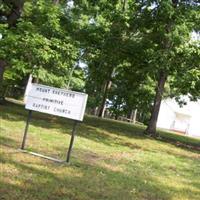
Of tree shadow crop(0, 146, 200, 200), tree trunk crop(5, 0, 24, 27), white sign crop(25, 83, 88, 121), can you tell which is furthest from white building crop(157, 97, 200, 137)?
white sign crop(25, 83, 88, 121)

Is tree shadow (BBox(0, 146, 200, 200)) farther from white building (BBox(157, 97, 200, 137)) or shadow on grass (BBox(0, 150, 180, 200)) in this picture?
white building (BBox(157, 97, 200, 137))

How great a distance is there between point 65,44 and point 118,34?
13.4 ft

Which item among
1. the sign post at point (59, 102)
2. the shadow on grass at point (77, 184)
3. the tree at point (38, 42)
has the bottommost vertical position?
the shadow on grass at point (77, 184)

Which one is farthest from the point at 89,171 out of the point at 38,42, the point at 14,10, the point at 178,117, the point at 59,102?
the point at 178,117

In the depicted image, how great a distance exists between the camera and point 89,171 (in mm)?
9789

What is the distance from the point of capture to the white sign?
10.2 meters

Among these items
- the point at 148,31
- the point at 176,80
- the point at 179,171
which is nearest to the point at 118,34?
the point at 148,31

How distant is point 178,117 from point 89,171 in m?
42.5

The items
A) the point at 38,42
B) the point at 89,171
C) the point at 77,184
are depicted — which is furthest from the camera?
the point at 38,42

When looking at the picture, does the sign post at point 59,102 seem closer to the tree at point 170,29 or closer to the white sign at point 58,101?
the white sign at point 58,101

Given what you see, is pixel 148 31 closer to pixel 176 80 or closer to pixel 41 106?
pixel 176 80

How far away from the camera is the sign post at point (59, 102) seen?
10.2m

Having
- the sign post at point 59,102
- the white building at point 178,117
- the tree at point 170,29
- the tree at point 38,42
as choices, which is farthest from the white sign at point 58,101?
the white building at point 178,117

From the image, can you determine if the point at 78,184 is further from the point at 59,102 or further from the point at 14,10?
the point at 14,10
